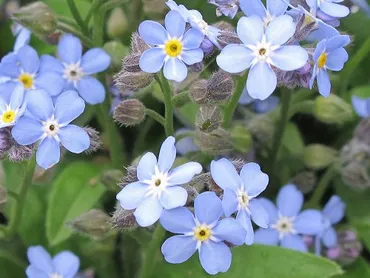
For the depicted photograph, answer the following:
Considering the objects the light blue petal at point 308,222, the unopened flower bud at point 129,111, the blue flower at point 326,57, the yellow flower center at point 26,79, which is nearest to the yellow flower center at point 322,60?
the blue flower at point 326,57

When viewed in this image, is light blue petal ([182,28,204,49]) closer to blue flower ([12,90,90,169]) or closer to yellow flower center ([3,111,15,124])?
blue flower ([12,90,90,169])

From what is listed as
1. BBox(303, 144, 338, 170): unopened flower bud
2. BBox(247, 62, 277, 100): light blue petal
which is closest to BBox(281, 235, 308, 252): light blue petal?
BBox(303, 144, 338, 170): unopened flower bud

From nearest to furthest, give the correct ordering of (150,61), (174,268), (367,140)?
(150,61) < (174,268) < (367,140)

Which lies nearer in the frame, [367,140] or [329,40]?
[329,40]

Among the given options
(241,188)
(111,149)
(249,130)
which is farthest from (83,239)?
(241,188)

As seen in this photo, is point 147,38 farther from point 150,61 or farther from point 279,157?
point 279,157

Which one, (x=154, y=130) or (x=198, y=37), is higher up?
(x=198, y=37)

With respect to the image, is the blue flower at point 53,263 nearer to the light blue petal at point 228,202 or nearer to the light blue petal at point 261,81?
the light blue petal at point 228,202
